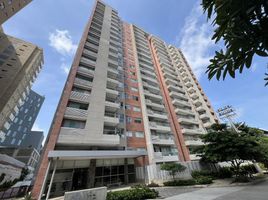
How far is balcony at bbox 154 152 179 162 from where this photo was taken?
2370 centimetres

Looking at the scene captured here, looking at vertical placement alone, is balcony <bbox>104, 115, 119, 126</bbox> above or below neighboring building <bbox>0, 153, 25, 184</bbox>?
above

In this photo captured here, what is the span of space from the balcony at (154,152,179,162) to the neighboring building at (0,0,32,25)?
35248 millimetres

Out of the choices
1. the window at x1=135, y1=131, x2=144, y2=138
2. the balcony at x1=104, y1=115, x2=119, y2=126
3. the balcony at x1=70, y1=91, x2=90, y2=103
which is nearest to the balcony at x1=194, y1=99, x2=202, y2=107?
the window at x1=135, y1=131, x2=144, y2=138

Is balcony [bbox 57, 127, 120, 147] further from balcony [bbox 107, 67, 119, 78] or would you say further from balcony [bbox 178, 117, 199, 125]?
balcony [bbox 178, 117, 199, 125]

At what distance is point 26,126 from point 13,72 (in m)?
55.2

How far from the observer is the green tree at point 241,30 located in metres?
1.82

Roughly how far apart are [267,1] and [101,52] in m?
31.0

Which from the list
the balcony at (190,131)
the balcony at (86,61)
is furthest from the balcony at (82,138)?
the balcony at (190,131)

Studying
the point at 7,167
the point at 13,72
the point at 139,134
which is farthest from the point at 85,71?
the point at 13,72

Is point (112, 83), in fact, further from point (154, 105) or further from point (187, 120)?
point (187, 120)

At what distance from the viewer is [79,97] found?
21688 mm

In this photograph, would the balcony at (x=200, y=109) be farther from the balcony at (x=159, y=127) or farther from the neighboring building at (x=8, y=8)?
the neighboring building at (x=8, y=8)

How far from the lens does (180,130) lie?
103 ft

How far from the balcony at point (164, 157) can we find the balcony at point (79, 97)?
46.8 feet
